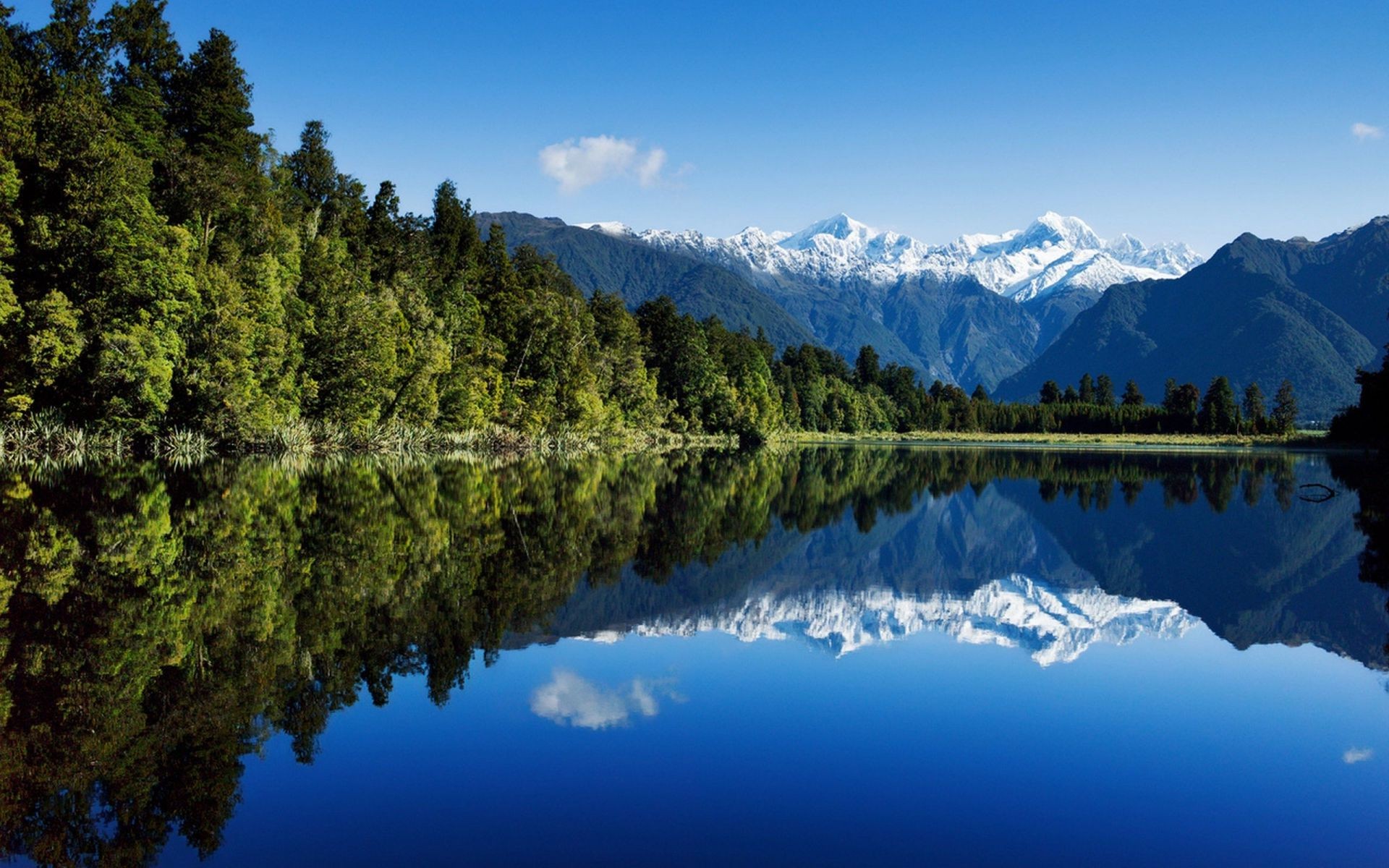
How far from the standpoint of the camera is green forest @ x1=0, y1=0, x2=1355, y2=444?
40344mm

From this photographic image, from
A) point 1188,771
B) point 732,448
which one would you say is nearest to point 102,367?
point 1188,771

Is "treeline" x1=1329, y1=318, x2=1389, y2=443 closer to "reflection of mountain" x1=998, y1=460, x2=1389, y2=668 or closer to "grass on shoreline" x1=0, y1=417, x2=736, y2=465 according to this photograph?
"reflection of mountain" x1=998, y1=460, x2=1389, y2=668

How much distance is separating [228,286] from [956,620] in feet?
136

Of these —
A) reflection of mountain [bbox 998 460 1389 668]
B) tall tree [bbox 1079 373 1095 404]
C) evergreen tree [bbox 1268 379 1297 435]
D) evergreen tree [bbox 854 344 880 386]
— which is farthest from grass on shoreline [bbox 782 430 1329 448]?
reflection of mountain [bbox 998 460 1389 668]

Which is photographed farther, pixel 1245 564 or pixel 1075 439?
pixel 1075 439

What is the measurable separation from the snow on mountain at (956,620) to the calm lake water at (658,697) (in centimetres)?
10

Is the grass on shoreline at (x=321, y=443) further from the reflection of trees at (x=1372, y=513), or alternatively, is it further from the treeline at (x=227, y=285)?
the reflection of trees at (x=1372, y=513)

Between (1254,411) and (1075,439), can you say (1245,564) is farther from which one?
(1254,411)

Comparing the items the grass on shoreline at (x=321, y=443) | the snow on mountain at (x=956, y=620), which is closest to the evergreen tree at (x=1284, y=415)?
the grass on shoreline at (x=321, y=443)

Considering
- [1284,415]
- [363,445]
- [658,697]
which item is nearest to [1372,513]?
[658,697]

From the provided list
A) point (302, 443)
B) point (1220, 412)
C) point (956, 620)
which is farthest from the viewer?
point (1220, 412)

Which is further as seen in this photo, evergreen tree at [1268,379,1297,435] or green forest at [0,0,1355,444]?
evergreen tree at [1268,379,1297,435]

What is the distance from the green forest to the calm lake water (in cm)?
1963

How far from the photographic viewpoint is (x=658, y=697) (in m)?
10.9
